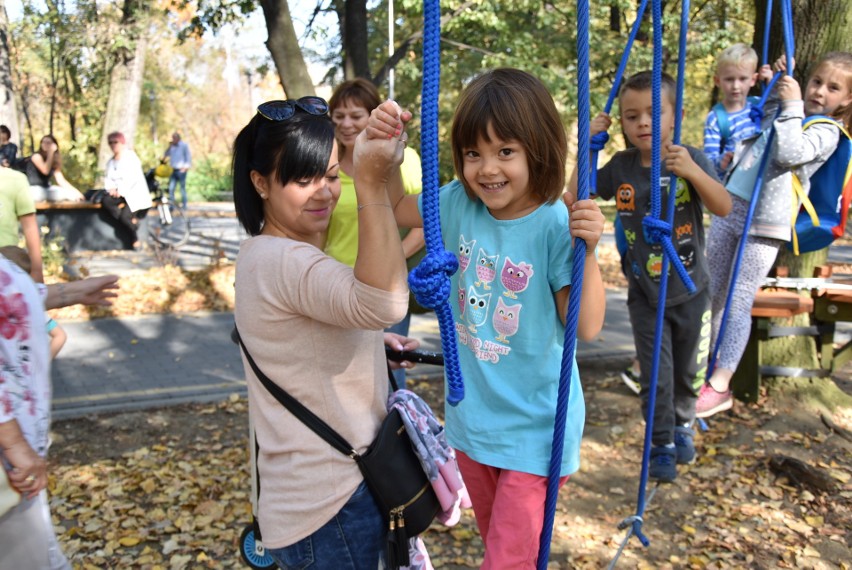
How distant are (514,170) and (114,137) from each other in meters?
9.64

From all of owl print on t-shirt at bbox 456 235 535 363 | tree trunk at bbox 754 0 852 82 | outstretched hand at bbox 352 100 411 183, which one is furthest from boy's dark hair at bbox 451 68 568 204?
tree trunk at bbox 754 0 852 82

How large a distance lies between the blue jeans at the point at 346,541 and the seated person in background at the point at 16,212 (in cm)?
288

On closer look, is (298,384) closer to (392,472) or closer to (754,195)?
(392,472)

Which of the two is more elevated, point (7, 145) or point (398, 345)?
point (7, 145)

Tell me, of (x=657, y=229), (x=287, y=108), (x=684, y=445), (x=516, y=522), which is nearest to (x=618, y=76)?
(x=657, y=229)

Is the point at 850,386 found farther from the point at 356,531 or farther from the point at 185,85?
the point at 185,85

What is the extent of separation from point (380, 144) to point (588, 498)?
290 cm

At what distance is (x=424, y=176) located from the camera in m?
1.61

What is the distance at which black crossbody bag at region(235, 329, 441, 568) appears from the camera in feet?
5.71

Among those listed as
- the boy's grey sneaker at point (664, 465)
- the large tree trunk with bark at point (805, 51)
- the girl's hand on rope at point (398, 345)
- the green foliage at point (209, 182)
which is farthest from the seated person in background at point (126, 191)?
the green foliage at point (209, 182)

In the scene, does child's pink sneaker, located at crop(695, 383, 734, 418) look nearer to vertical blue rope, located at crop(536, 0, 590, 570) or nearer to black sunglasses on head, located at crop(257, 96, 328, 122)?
vertical blue rope, located at crop(536, 0, 590, 570)

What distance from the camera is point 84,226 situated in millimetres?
11797

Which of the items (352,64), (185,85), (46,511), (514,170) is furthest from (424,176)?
(185,85)

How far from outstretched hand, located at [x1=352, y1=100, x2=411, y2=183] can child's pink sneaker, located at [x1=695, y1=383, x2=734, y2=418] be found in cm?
362
